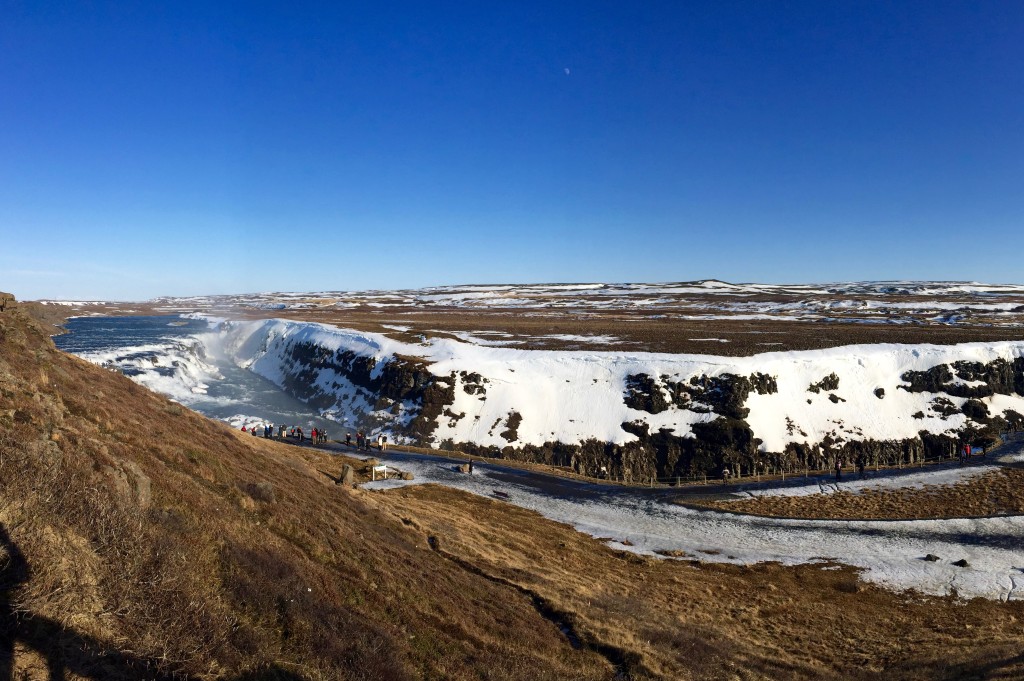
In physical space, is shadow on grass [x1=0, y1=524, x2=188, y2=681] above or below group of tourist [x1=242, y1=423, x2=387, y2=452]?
above

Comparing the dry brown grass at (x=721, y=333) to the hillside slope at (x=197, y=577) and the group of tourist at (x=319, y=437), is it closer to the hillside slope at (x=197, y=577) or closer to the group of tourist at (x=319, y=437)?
the group of tourist at (x=319, y=437)

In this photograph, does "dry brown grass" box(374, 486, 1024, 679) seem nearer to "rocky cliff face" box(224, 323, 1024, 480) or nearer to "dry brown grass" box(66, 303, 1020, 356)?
"rocky cliff face" box(224, 323, 1024, 480)

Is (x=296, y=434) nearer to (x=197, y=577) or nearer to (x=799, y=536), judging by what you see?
(x=197, y=577)

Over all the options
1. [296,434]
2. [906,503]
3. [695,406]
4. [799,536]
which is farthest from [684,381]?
[296,434]

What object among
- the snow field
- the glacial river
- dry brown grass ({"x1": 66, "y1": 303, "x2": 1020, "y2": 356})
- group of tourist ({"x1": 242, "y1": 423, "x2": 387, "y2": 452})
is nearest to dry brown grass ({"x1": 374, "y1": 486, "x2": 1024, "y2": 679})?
the snow field

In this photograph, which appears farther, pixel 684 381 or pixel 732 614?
pixel 684 381

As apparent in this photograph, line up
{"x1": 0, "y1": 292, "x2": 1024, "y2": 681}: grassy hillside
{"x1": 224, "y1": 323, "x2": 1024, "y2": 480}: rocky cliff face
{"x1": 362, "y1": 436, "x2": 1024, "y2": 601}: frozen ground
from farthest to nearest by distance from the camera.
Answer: {"x1": 224, "y1": 323, "x2": 1024, "y2": 480}: rocky cliff face, {"x1": 362, "y1": 436, "x2": 1024, "y2": 601}: frozen ground, {"x1": 0, "y1": 292, "x2": 1024, "y2": 681}: grassy hillside

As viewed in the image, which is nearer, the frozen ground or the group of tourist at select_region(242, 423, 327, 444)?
the frozen ground
